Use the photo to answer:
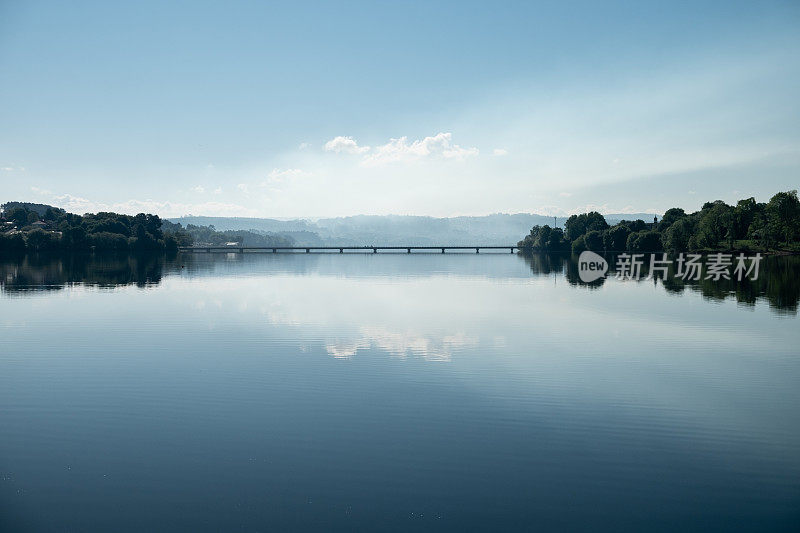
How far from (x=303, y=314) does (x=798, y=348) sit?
120 feet

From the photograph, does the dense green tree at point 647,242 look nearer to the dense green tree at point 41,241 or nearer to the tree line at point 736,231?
the tree line at point 736,231

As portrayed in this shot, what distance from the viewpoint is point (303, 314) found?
48.8 meters

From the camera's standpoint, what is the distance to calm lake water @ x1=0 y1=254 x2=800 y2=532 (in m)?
13.7

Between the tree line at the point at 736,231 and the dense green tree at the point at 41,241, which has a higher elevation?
the tree line at the point at 736,231

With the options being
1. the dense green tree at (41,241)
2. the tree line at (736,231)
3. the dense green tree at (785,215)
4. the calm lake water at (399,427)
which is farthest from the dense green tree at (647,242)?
the dense green tree at (41,241)

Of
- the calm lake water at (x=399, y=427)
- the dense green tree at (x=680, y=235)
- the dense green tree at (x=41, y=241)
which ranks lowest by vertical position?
the calm lake water at (x=399, y=427)

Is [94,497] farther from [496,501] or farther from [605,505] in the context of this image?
[605,505]

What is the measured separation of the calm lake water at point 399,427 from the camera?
13742mm

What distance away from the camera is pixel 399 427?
19281 millimetres

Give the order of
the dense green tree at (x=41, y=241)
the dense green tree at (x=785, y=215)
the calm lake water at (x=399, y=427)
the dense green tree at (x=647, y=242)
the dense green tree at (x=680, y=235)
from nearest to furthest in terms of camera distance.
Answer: the calm lake water at (x=399, y=427)
the dense green tree at (x=785, y=215)
the dense green tree at (x=680, y=235)
the dense green tree at (x=647, y=242)
the dense green tree at (x=41, y=241)

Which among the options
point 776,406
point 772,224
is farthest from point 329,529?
point 772,224

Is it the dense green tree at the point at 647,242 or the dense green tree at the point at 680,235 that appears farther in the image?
the dense green tree at the point at 647,242

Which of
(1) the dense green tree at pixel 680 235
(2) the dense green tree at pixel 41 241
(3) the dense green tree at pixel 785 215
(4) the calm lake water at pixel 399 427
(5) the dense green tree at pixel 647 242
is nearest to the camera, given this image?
(4) the calm lake water at pixel 399 427

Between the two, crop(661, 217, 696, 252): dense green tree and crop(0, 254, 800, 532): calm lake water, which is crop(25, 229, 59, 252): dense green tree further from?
crop(661, 217, 696, 252): dense green tree
